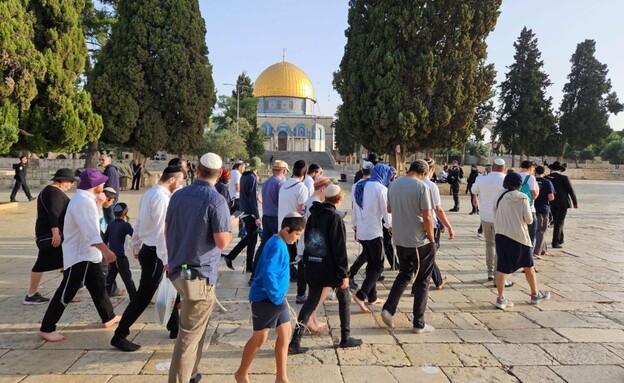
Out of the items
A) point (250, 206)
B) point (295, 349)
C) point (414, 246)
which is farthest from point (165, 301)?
point (250, 206)

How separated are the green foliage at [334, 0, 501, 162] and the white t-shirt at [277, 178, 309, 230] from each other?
18.8 meters

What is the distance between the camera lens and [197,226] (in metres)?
3.24

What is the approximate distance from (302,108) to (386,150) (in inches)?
1978

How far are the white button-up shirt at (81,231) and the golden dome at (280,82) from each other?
69.2 m

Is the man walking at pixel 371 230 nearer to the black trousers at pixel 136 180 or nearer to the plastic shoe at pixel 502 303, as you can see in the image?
the plastic shoe at pixel 502 303

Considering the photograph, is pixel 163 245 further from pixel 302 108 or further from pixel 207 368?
pixel 302 108

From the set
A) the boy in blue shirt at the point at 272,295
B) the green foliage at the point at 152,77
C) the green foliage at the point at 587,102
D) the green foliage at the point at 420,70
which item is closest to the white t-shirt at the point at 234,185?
the boy in blue shirt at the point at 272,295

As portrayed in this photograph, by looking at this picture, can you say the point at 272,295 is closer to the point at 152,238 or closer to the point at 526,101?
the point at 152,238

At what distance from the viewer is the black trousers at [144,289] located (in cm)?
413

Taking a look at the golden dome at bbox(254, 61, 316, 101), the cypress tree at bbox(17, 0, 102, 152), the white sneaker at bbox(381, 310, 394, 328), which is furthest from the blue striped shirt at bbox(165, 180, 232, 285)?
the golden dome at bbox(254, 61, 316, 101)

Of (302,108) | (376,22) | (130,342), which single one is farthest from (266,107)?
(130,342)

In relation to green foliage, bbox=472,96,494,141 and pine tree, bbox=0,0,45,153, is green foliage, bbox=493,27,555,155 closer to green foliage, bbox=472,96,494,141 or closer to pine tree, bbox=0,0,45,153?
green foliage, bbox=472,96,494,141

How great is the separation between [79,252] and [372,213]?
124 inches

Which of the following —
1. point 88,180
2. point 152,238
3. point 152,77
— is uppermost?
point 152,77
